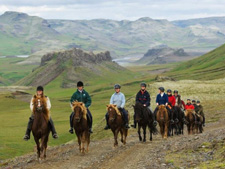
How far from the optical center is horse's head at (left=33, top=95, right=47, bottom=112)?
2306 centimetres

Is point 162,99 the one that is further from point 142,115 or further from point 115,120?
point 115,120

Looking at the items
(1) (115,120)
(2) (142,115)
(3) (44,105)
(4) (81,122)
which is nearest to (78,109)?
(4) (81,122)

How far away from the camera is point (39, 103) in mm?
23078

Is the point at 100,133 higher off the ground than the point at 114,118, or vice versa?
the point at 114,118

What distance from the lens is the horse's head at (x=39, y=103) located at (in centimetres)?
2306

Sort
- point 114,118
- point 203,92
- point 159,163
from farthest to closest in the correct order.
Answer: point 203,92, point 114,118, point 159,163

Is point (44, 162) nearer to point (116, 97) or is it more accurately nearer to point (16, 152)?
point (116, 97)

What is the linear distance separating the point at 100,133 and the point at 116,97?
27147 mm

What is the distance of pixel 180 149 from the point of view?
23.9m

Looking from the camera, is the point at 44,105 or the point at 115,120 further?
the point at 115,120

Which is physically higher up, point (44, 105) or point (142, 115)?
point (44, 105)

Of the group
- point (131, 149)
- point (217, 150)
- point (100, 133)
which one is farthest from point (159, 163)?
point (100, 133)

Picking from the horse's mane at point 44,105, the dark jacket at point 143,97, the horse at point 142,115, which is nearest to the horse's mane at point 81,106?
the horse's mane at point 44,105

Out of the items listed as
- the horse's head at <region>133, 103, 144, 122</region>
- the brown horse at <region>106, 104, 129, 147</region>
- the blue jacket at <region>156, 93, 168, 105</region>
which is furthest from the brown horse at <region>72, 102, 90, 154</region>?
the blue jacket at <region>156, 93, 168, 105</region>
